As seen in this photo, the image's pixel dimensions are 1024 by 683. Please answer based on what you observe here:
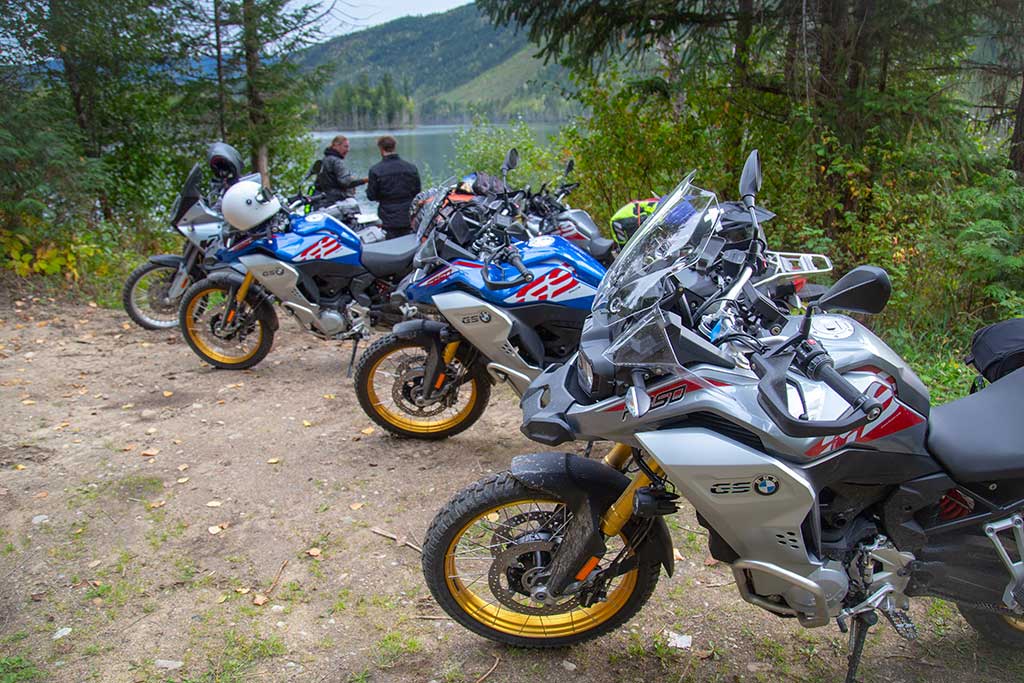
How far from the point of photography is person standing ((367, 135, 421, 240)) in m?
8.80

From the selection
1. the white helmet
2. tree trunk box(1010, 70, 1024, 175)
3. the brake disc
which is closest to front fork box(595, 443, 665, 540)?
the brake disc

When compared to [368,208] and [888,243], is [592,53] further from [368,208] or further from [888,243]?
[888,243]

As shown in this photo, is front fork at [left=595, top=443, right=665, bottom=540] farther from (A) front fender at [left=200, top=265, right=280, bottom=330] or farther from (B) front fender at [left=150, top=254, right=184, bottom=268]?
(B) front fender at [left=150, top=254, right=184, bottom=268]

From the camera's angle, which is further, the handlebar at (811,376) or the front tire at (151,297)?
the front tire at (151,297)

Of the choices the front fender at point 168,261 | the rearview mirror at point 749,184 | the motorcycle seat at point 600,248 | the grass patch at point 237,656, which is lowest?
the grass patch at point 237,656

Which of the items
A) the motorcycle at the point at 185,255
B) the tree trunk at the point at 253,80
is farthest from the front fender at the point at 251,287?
the tree trunk at the point at 253,80

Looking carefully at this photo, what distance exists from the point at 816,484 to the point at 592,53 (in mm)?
6884

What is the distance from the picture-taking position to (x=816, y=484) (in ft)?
7.46

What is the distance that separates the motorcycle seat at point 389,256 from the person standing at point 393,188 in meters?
3.17

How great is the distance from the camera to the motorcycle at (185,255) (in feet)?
23.1

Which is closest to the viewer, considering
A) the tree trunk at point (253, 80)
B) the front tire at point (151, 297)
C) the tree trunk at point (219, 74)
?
the front tire at point (151, 297)

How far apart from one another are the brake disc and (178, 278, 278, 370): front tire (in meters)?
4.11

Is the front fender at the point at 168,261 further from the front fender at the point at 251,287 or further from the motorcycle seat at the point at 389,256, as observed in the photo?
the motorcycle seat at the point at 389,256

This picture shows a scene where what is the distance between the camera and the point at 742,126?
807 cm
